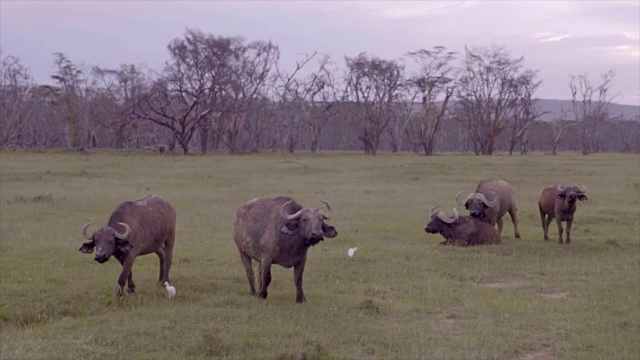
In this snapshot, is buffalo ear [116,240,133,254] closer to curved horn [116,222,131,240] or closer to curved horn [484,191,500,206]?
curved horn [116,222,131,240]

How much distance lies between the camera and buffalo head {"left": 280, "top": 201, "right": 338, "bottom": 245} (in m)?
9.21

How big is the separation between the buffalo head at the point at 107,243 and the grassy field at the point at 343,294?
669 millimetres

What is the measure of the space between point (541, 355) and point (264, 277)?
3.74m

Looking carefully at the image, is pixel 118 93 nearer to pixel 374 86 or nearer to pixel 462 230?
pixel 374 86

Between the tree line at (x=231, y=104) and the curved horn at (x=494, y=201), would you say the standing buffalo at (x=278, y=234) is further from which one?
the tree line at (x=231, y=104)

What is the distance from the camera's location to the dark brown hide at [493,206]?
52.5 feet

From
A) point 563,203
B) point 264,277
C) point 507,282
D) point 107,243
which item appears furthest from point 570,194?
point 107,243

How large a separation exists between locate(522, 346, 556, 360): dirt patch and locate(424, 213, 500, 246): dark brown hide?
692 cm

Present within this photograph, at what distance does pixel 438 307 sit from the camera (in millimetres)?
9969

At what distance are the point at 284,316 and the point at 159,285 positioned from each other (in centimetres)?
256

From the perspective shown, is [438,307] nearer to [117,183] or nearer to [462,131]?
[117,183]

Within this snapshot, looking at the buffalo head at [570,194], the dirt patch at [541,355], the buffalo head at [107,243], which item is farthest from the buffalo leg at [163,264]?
the buffalo head at [570,194]

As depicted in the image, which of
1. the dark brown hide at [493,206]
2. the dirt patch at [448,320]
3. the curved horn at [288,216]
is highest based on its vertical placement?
the curved horn at [288,216]

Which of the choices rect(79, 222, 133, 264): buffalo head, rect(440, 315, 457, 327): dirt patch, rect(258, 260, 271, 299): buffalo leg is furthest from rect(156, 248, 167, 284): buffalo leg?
rect(440, 315, 457, 327): dirt patch
